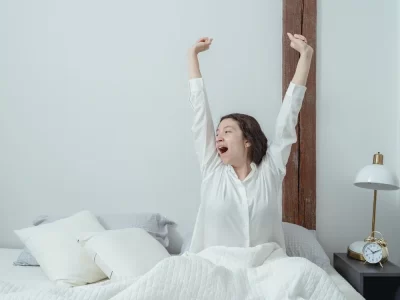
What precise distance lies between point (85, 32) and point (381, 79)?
1775 millimetres

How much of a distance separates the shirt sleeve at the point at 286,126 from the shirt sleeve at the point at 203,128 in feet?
0.79

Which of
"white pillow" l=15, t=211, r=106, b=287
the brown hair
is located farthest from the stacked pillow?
the brown hair

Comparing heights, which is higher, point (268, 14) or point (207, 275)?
point (268, 14)

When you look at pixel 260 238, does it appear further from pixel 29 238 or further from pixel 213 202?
pixel 29 238

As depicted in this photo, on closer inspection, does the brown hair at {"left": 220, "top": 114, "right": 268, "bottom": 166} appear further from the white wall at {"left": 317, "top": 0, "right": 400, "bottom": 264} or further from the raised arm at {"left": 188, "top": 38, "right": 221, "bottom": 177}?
the white wall at {"left": 317, "top": 0, "right": 400, "bottom": 264}

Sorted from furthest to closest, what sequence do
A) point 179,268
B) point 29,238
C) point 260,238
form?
point 29,238
point 260,238
point 179,268

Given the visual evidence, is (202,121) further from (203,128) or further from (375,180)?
(375,180)

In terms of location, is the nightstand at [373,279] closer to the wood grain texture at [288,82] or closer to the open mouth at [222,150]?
the wood grain texture at [288,82]

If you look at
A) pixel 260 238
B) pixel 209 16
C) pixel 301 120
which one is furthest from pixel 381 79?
pixel 260 238

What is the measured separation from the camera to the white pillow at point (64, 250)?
2027 millimetres

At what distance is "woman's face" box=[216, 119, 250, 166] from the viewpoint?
6.61 ft

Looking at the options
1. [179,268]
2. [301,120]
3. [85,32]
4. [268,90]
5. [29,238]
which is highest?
[85,32]

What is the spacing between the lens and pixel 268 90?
107 inches

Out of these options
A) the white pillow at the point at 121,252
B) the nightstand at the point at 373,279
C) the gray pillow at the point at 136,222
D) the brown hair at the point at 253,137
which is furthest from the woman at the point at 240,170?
the gray pillow at the point at 136,222
